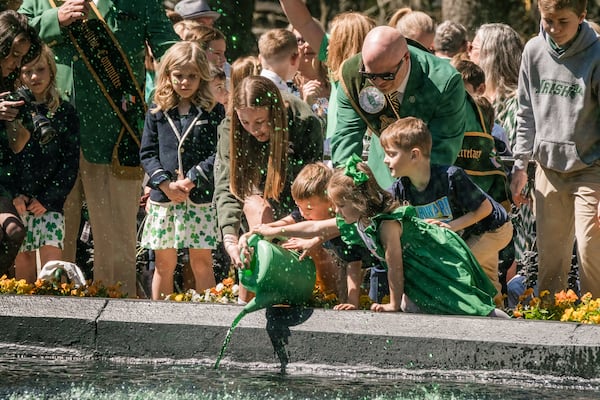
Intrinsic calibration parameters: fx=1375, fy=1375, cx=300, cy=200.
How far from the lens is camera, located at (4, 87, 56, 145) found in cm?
910

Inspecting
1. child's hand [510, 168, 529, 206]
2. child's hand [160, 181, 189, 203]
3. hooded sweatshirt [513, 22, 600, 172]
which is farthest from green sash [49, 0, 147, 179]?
hooded sweatshirt [513, 22, 600, 172]

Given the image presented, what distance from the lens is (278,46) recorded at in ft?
33.3

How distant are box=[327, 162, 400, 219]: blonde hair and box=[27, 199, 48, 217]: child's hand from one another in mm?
2561

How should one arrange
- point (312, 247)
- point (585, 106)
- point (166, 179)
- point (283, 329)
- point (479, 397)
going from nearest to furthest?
point (479, 397) → point (283, 329) → point (312, 247) → point (585, 106) → point (166, 179)

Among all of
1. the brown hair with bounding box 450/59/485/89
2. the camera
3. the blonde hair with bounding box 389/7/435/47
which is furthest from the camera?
the blonde hair with bounding box 389/7/435/47

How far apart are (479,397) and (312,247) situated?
66.0 inches

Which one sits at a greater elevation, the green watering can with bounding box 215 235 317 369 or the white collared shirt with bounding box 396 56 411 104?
the white collared shirt with bounding box 396 56 411 104

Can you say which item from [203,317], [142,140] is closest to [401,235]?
[203,317]

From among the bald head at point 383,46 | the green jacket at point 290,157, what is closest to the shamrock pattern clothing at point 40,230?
the green jacket at point 290,157

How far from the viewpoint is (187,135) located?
9.16 metres

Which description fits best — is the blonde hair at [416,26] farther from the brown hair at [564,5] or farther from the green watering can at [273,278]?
the green watering can at [273,278]

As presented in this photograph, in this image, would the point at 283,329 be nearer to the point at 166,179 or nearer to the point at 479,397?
the point at 479,397

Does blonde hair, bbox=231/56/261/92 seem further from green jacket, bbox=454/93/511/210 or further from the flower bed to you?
green jacket, bbox=454/93/511/210

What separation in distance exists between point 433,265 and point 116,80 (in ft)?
9.92
